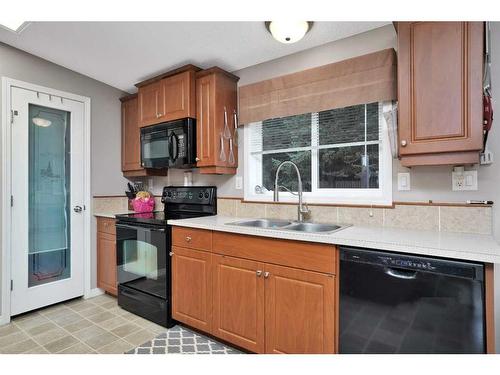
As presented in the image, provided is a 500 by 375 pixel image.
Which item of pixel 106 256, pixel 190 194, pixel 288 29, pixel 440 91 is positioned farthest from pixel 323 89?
pixel 106 256

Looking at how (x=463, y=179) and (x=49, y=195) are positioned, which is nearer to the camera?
(x=463, y=179)

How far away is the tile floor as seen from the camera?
198 cm

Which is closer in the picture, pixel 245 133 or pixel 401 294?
pixel 401 294

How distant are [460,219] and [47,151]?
3.38 m

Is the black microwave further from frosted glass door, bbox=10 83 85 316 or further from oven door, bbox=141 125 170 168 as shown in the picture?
frosted glass door, bbox=10 83 85 316

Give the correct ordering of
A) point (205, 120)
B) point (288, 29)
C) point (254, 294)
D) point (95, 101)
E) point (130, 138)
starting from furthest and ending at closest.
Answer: point (130, 138), point (95, 101), point (205, 120), point (288, 29), point (254, 294)

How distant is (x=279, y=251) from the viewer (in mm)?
1649

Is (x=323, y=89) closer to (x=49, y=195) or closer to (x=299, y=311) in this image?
(x=299, y=311)

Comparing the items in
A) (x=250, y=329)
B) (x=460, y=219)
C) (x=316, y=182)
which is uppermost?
(x=316, y=182)

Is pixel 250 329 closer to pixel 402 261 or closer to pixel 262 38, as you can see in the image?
pixel 402 261

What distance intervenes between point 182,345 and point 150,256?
75 centimetres

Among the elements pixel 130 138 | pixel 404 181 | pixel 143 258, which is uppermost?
pixel 130 138

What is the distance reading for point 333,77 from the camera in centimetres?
202
